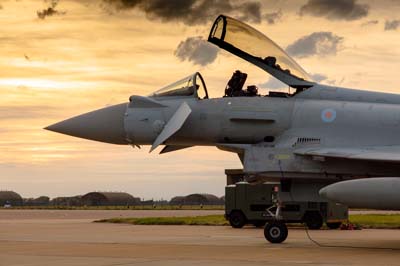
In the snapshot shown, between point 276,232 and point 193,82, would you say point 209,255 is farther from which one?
point 193,82

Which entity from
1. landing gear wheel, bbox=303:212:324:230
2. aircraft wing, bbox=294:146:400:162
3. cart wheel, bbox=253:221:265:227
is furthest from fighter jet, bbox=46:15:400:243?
cart wheel, bbox=253:221:265:227

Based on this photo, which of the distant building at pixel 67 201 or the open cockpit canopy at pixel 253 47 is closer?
the open cockpit canopy at pixel 253 47

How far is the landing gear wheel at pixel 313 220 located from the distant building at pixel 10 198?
319ft

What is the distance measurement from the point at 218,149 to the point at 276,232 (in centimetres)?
261

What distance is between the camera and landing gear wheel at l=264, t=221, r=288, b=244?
19.5 m

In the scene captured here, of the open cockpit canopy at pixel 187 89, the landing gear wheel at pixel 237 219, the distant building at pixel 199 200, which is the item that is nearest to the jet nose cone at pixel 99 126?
the open cockpit canopy at pixel 187 89

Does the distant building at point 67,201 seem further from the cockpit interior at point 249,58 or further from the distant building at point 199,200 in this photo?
the cockpit interior at point 249,58

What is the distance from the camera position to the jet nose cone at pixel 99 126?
20.0 m

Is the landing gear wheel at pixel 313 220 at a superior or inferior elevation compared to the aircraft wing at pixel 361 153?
inferior

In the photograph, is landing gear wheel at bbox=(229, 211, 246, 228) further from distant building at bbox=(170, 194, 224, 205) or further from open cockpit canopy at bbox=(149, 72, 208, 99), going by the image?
distant building at bbox=(170, 194, 224, 205)

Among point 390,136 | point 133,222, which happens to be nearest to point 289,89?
point 390,136

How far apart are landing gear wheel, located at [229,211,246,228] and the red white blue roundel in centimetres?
1188

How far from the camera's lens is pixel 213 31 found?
19.8 metres

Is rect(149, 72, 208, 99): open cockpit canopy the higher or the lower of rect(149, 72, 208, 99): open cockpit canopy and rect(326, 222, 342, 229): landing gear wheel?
the higher
